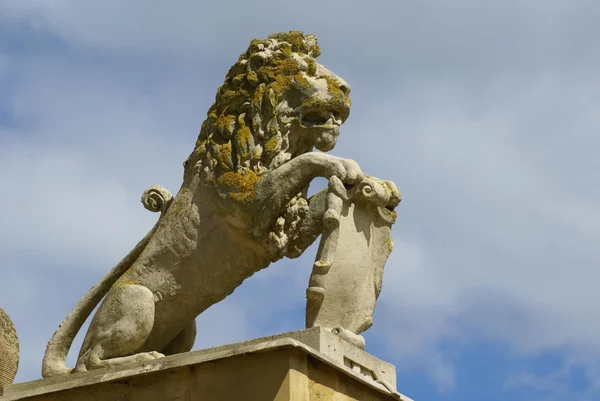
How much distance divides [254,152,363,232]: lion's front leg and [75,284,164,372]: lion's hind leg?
1018mm

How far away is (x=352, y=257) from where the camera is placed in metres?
8.91

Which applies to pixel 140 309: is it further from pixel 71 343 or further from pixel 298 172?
pixel 298 172

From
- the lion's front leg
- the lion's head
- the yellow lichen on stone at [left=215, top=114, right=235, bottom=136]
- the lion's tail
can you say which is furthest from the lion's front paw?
the lion's tail

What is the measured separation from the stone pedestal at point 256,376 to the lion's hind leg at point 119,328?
0.65 ft

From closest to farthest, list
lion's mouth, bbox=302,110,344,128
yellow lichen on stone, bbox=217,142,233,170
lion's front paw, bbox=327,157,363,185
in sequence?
lion's front paw, bbox=327,157,363,185 < yellow lichen on stone, bbox=217,142,233,170 < lion's mouth, bbox=302,110,344,128

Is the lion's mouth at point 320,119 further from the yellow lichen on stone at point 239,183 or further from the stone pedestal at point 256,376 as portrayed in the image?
the stone pedestal at point 256,376

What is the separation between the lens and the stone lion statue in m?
9.20

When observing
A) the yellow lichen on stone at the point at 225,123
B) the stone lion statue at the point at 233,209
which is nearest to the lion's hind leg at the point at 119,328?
the stone lion statue at the point at 233,209

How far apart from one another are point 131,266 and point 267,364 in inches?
70.5

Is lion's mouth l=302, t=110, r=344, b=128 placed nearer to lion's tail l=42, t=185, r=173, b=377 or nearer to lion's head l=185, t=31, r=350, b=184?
lion's head l=185, t=31, r=350, b=184

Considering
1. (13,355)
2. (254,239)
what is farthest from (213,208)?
(13,355)

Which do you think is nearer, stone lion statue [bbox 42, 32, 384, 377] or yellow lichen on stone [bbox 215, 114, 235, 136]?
stone lion statue [bbox 42, 32, 384, 377]

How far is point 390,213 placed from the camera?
9.30 m

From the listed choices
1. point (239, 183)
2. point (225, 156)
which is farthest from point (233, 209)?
point (225, 156)
